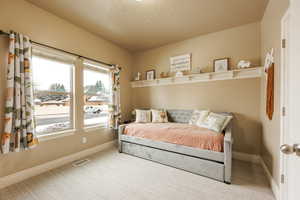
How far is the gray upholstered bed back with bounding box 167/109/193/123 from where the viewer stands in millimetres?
3162

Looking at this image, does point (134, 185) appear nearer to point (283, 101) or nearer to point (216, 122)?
point (216, 122)

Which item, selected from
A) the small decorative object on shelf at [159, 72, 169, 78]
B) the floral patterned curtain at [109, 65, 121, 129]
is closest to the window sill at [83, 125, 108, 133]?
the floral patterned curtain at [109, 65, 121, 129]

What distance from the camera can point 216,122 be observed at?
238 centimetres

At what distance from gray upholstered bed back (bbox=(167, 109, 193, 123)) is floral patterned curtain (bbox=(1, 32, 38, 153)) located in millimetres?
2677

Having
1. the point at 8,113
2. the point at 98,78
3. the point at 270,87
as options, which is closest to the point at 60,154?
the point at 8,113

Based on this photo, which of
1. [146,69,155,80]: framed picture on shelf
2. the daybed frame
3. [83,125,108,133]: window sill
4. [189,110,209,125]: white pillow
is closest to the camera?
the daybed frame

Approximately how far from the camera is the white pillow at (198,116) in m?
2.76

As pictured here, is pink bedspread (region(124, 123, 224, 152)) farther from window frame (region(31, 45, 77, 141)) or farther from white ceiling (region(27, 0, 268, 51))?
white ceiling (region(27, 0, 268, 51))

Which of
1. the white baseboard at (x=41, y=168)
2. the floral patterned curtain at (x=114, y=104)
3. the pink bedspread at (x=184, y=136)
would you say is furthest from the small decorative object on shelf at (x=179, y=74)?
the white baseboard at (x=41, y=168)

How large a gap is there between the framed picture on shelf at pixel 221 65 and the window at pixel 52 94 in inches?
119

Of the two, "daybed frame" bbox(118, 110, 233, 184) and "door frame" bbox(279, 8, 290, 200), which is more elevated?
"door frame" bbox(279, 8, 290, 200)

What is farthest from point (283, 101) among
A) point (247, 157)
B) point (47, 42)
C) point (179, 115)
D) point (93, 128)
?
point (47, 42)

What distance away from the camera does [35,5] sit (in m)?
2.13

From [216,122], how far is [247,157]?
105 centimetres
